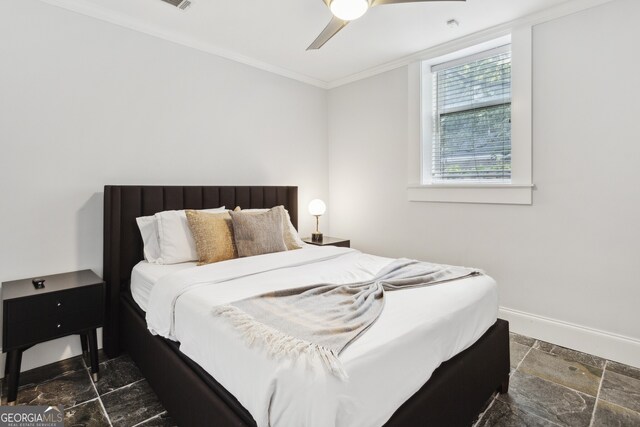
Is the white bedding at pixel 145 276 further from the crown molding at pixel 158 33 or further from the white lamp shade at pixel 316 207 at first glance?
the crown molding at pixel 158 33

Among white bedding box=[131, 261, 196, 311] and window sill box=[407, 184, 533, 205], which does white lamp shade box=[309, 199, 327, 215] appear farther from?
white bedding box=[131, 261, 196, 311]

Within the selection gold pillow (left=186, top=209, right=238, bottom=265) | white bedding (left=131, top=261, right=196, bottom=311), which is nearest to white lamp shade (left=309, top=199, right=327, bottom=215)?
gold pillow (left=186, top=209, right=238, bottom=265)

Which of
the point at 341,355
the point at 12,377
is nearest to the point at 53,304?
the point at 12,377

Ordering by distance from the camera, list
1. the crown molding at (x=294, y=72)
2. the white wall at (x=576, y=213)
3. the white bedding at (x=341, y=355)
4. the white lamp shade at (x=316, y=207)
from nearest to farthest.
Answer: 1. the white bedding at (x=341, y=355)
2. the white wall at (x=576, y=213)
3. the crown molding at (x=294, y=72)
4. the white lamp shade at (x=316, y=207)

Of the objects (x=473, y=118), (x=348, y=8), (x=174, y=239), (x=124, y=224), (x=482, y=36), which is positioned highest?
(x=482, y=36)

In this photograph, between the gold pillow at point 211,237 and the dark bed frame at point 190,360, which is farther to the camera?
the gold pillow at point 211,237

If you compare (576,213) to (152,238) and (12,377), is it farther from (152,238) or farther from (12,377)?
(12,377)

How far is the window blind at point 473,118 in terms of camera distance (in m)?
3.06

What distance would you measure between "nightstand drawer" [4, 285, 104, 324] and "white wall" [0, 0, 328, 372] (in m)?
0.49

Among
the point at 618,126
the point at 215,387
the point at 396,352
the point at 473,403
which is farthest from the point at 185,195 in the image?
the point at 618,126

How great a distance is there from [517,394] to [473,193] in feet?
5.55

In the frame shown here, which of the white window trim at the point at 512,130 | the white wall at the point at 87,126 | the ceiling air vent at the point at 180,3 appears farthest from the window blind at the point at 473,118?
the ceiling air vent at the point at 180,3

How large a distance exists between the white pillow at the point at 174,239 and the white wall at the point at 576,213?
2322mm

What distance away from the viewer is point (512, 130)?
2.92 meters
